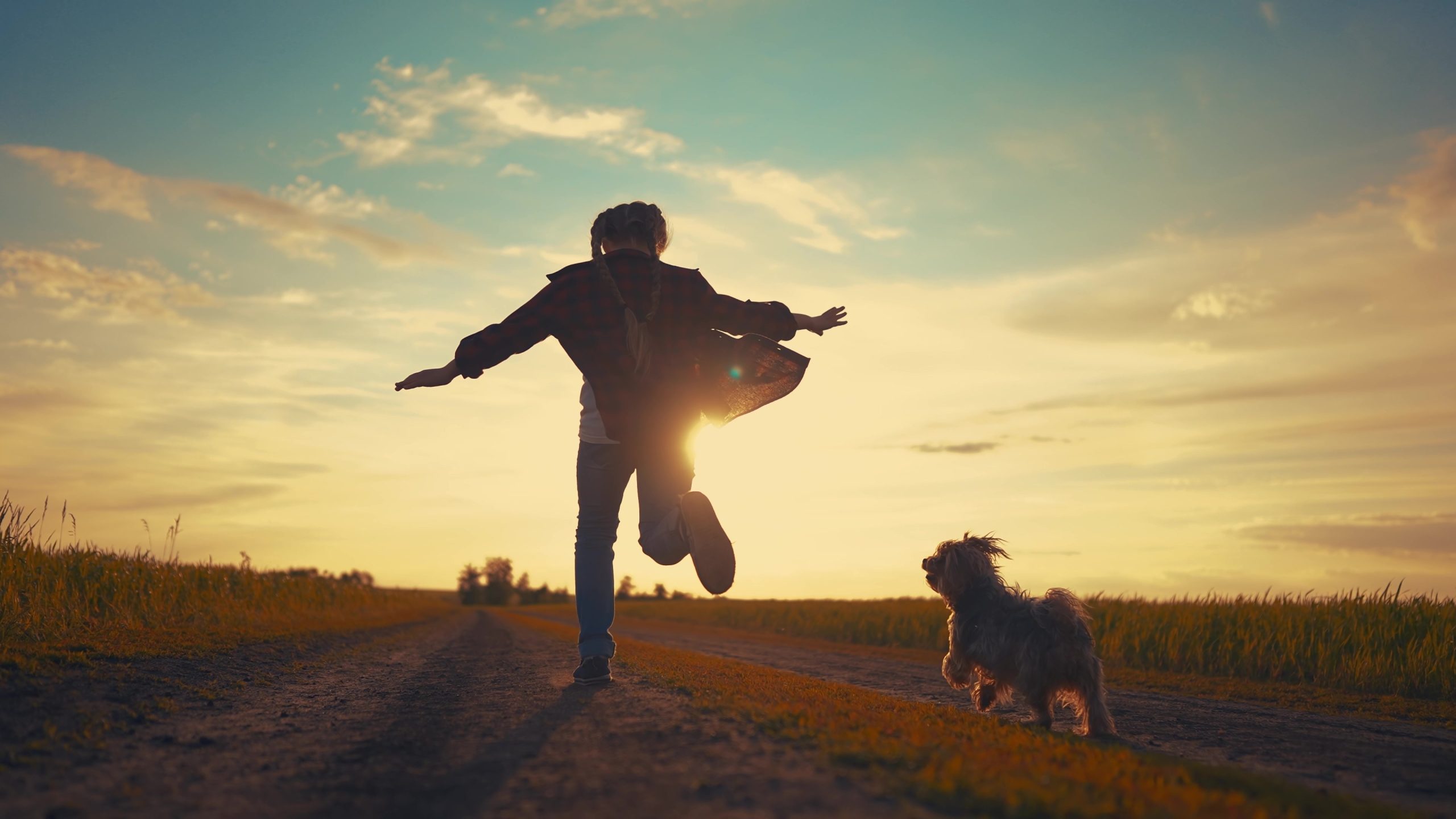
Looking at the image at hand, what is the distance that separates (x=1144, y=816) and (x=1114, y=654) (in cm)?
1466

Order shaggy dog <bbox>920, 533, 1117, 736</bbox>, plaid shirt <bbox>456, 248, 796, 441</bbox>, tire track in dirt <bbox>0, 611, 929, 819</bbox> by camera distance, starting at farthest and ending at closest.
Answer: shaggy dog <bbox>920, 533, 1117, 736</bbox> → plaid shirt <bbox>456, 248, 796, 441</bbox> → tire track in dirt <bbox>0, 611, 929, 819</bbox>

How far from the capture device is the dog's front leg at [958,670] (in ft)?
23.1

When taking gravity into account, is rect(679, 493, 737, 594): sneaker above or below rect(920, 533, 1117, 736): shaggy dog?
above

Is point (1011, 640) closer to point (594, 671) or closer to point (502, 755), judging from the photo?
point (594, 671)

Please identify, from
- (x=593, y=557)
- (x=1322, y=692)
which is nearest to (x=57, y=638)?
(x=593, y=557)

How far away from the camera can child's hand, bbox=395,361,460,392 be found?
21.0 feet

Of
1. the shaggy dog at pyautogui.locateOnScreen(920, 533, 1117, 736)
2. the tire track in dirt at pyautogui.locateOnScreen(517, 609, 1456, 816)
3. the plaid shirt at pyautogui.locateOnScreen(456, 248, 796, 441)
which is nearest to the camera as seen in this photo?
the tire track in dirt at pyautogui.locateOnScreen(517, 609, 1456, 816)

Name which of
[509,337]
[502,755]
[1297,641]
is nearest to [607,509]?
[509,337]

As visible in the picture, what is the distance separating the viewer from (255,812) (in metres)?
3.00

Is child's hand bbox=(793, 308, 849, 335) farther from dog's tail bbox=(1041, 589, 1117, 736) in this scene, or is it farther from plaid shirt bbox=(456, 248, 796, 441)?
dog's tail bbox=(1041, 589, 1117, 736)

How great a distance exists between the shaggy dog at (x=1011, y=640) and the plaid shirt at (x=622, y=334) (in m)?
2.60

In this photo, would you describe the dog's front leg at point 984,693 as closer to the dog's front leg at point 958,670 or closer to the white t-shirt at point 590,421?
the dog's front leg at point 958,670

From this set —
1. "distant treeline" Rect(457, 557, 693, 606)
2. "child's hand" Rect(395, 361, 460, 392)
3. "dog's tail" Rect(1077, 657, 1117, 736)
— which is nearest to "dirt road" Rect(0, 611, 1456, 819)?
"dog's tail" Rect(1077, 657, 1117, 736)

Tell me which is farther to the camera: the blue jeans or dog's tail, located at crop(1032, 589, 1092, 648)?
dog's tail, located at crop(1032, 589, 1092, 648)
